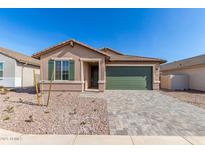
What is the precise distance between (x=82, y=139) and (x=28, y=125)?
7.09 feet

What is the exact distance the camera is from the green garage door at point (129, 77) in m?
12.7

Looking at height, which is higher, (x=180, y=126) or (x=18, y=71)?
(x=18, y=71)

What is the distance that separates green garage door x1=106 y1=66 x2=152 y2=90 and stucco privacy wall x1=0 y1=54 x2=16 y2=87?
36.8ft

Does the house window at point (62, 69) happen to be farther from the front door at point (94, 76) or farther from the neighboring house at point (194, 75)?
the neighboring house at point (194, 75)

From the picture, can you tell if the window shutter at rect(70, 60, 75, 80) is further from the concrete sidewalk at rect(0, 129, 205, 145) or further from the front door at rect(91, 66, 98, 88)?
the concrete sidewalk at rect(0, 129, 205, 145)

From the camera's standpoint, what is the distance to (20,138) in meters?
3.19

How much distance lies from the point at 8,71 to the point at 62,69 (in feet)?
26.6

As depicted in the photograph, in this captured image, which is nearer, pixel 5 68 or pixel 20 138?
pixel 20 138

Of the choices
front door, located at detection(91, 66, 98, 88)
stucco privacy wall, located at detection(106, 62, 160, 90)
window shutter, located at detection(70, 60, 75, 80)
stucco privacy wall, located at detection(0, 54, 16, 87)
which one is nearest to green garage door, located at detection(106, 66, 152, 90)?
stucco privacy wall, located at detection(106, 62, 160, 90)

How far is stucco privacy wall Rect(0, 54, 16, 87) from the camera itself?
13.7 m

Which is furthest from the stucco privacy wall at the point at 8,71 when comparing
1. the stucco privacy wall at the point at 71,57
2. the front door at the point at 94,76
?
the front door at the point at 94,76
